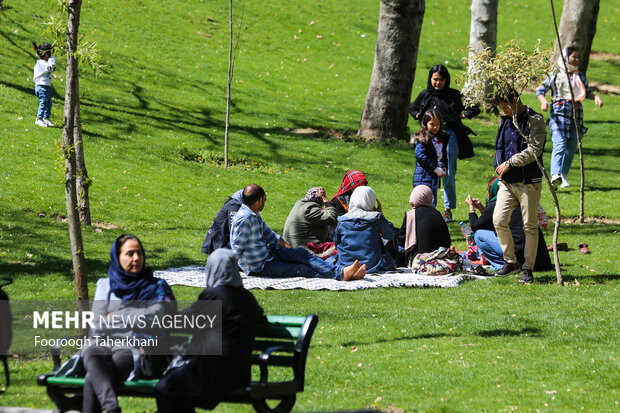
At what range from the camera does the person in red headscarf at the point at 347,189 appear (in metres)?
12.1

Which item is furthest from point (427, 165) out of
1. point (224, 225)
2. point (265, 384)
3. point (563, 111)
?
point (265, 384)

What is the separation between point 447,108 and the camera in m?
14.2

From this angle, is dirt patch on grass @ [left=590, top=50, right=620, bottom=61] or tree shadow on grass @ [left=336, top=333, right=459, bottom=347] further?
dirt patch on grass @ [left=590, top=50, right=620, bottom=61]

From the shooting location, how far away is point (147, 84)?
80.4ft

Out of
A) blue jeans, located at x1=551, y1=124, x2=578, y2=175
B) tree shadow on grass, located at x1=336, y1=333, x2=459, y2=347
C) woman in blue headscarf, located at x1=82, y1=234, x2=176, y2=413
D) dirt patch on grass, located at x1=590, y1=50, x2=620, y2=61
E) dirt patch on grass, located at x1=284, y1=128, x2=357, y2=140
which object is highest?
dirt patch on grass, located at x1=590, y1=50, x2=620, y2=61

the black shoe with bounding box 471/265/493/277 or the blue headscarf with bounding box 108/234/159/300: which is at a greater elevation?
the blue headscarf with bounding box 108/234/159/300

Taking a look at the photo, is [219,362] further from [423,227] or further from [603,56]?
[603,56]

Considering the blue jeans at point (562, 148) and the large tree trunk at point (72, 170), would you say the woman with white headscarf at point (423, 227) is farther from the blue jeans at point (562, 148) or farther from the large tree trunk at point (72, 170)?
the blue jeans at point (562, 148)

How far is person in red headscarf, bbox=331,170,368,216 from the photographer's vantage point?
12.1 meters

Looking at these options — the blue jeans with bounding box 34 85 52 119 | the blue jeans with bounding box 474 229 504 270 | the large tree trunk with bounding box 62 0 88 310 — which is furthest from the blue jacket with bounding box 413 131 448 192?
the blue jeans with bounding box 34 85 52 119

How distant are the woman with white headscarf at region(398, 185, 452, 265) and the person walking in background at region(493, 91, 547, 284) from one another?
1158 mm

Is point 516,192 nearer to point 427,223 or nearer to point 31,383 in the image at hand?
point 427,223

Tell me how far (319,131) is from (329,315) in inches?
552

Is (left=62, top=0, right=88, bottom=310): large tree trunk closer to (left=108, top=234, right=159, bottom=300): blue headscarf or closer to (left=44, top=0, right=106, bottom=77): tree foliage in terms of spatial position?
(left=44, top=0, right=106, bottom=77): tree foliage
